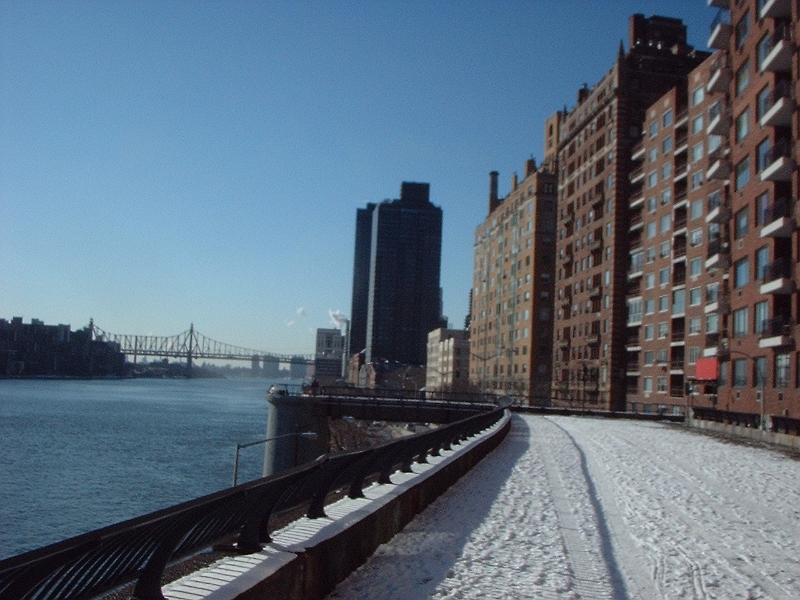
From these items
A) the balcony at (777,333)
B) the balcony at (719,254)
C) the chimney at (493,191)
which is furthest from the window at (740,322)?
the chimney at (493,191)

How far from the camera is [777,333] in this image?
41.8 meters

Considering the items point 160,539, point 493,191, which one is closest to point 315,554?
point 160,539

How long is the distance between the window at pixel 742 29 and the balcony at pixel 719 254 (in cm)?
1420

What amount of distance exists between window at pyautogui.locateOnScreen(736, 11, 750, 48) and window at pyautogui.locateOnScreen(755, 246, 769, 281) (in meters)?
12.9

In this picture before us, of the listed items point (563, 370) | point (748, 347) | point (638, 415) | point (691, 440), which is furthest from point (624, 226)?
point (691, 440)

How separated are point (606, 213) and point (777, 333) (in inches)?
1847

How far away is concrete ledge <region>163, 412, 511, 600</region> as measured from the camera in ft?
21.7

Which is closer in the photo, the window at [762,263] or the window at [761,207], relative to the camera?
the window at [762,263]

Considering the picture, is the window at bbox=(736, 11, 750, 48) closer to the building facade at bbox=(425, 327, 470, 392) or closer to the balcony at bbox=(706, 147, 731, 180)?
the balcony at bbox=(706, 147, 731, 180)

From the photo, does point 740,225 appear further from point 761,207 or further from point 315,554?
point 315,554

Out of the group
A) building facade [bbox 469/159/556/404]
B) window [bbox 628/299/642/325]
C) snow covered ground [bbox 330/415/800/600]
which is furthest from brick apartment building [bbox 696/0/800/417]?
building facade [bbox 469/159/556/404]

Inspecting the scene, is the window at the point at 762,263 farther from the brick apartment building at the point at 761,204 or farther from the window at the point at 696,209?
the window at the point at 696,209

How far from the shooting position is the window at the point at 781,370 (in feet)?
137

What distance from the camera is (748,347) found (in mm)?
46562
